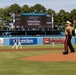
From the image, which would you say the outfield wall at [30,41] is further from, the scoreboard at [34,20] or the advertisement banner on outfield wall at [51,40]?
the scoreboard at [34,20]

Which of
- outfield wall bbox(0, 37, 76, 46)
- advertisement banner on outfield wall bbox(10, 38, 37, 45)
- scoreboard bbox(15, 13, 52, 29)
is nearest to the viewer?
outfield wall bbox(0, 37, 76, 46)

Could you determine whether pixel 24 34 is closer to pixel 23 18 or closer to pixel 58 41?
pixel 23 18

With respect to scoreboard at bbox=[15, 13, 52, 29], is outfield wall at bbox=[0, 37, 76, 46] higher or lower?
lower

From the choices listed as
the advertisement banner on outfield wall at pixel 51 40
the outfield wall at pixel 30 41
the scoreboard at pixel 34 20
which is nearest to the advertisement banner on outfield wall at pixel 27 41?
the outfield wall at pixel 30 41

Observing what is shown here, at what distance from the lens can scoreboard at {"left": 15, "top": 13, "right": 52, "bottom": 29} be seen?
192 ft

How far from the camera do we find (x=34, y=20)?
5875cm

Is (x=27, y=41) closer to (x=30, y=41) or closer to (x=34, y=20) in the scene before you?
(x=30, y=41)

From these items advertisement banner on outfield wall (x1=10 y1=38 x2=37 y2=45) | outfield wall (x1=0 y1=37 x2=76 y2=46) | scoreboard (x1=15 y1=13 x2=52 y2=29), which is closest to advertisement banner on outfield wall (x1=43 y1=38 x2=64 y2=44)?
outfield wall (x1=0 y1=37 x2=76 y2=46)

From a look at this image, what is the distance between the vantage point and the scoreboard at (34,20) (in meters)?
58.4

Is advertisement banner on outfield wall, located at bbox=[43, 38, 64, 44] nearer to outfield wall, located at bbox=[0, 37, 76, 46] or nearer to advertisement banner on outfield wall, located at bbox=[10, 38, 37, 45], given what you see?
outfield wall, located at bbox=[0, 37, 76, 46]

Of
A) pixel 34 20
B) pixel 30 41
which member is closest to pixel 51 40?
pixel 30 41

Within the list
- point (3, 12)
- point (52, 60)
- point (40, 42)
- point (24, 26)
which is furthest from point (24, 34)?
point (52, 60)

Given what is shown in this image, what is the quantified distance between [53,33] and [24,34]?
7.12 metres

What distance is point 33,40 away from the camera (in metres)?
51.6
